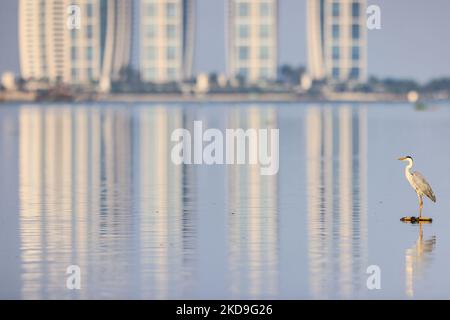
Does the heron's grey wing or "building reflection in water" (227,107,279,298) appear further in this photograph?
the heron's grey wing

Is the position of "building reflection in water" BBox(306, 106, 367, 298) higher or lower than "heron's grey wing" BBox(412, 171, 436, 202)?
lower

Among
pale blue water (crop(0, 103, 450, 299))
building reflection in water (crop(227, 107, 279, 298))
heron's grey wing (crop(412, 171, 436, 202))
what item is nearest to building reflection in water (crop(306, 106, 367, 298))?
pale blue water (crop(0, 103, 450, 299))

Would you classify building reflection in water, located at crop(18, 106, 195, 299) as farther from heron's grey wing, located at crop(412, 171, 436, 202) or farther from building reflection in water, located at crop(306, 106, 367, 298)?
heron's grey wing, located at crop(412, 171, 436, 202)

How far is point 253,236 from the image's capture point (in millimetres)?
18156

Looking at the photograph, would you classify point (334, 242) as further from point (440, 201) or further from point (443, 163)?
point (443, 163)

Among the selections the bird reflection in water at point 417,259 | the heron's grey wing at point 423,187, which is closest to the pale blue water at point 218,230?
the bird reflection in water at point 417,259

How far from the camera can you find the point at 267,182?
27.4m

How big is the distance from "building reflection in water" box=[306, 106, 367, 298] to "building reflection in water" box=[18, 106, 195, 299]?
147 centimetres

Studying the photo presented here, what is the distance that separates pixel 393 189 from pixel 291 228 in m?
→ 6.98

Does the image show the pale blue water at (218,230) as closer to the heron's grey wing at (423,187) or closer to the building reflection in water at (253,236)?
the building reflection in water at (253,236)

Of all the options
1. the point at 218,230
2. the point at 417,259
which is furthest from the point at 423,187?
the point at 417,259

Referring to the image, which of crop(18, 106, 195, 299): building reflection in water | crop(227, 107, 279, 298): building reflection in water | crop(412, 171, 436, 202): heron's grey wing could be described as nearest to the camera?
crop(227, 107, 279, 298): building reflection in water

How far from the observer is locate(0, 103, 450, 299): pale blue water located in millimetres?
14266

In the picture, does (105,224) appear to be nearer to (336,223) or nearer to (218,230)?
(218,230)
